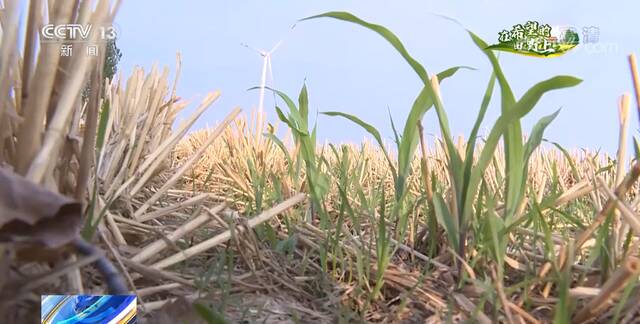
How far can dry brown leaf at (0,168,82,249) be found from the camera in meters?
0.42

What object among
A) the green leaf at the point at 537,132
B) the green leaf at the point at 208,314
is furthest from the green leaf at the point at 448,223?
the green leaf at the point at 208,314

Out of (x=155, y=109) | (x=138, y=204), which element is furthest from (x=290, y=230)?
(x=155, y=109)

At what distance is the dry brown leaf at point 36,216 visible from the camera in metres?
0.42

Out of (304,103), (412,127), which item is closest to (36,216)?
(412,127)

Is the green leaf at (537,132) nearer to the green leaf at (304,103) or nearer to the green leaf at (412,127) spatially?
the green leaf at (412,127)

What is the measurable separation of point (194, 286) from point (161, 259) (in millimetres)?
143

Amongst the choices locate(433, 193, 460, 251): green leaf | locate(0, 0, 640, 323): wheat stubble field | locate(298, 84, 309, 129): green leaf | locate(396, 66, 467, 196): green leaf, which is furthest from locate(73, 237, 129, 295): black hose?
locate(298, 84, 309, 129): green leaf

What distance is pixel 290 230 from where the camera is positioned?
3.11ft

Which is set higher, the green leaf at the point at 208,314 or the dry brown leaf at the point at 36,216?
the dry brown leaf at the point at 36,216

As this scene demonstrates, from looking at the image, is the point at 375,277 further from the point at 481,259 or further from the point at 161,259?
the point at 161,259

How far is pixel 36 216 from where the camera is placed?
425 millimetres

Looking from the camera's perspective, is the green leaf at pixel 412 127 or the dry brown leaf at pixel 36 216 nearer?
the dry brown leaf at pixel 36 216

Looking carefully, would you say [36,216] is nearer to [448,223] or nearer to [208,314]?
[208,314]

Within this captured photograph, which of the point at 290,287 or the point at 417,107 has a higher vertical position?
the point at 417,107
